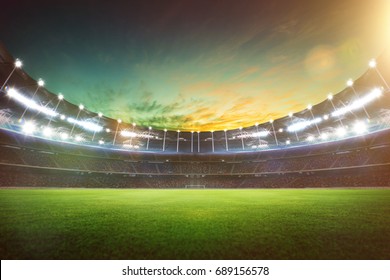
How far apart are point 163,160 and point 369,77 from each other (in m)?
44.4

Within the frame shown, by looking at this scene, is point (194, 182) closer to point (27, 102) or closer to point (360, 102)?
point (27, 102)

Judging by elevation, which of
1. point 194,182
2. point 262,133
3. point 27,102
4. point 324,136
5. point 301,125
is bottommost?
point 194,182

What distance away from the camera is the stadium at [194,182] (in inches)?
107

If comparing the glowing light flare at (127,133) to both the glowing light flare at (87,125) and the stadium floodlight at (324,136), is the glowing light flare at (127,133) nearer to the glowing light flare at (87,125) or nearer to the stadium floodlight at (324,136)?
the glowing light flare at (87,125)

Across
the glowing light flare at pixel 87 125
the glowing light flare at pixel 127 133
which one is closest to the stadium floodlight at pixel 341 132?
the glowing light flare at pixel 127 133

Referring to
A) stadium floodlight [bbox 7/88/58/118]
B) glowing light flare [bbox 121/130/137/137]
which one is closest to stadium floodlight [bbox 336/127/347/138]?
glowing light flare [bbox 121/130/137/137]

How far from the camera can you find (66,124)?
1563 inches

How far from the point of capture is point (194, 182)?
168ft

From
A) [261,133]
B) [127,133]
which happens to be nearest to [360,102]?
[261,133]

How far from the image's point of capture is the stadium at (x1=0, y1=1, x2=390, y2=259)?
8.89ft

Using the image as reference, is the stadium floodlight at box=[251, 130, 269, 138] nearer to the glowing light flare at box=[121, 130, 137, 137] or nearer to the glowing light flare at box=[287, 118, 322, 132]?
the glowing light flare at box=[287, 118, 322, 132]

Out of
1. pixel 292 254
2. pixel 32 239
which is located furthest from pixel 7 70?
pixel 292 254

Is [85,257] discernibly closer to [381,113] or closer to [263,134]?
[381,113]

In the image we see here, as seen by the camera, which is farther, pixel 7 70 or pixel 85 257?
pixel 7 70
